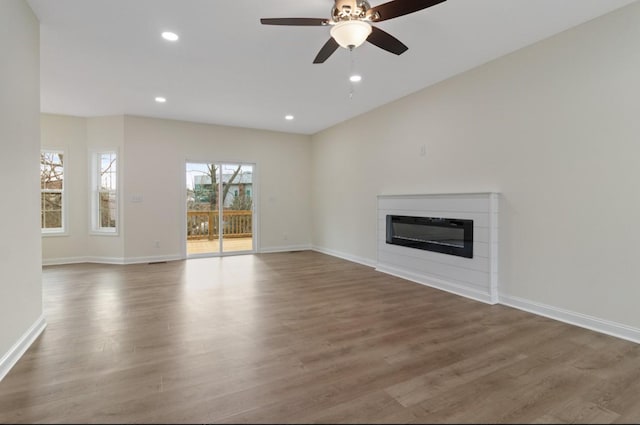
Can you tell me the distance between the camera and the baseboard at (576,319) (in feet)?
8.73

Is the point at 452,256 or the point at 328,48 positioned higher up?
the point at 328,48

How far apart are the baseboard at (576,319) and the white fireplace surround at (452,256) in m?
0.23

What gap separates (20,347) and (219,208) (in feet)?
15.1

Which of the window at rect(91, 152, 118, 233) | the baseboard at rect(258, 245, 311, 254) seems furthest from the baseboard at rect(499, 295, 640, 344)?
the window at rect(91, 152, 118, 233)

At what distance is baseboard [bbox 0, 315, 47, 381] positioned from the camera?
2.12 meters

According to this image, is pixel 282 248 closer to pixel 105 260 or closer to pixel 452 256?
pixel 105 260

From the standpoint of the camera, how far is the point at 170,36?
3.13 m

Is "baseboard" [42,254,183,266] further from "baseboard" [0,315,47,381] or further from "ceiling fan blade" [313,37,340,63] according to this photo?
"ceiling fan blade" [313,37,340,63]

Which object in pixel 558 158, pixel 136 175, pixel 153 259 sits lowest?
pixel 153 259

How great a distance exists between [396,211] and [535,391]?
3.24 metres

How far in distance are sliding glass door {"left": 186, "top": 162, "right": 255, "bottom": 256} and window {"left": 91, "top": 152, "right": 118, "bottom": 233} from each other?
4.48ft

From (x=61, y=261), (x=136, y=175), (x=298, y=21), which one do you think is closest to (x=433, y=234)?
(x=298, y=21)

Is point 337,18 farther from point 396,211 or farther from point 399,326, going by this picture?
point 396,211

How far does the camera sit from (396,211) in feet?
16.3
